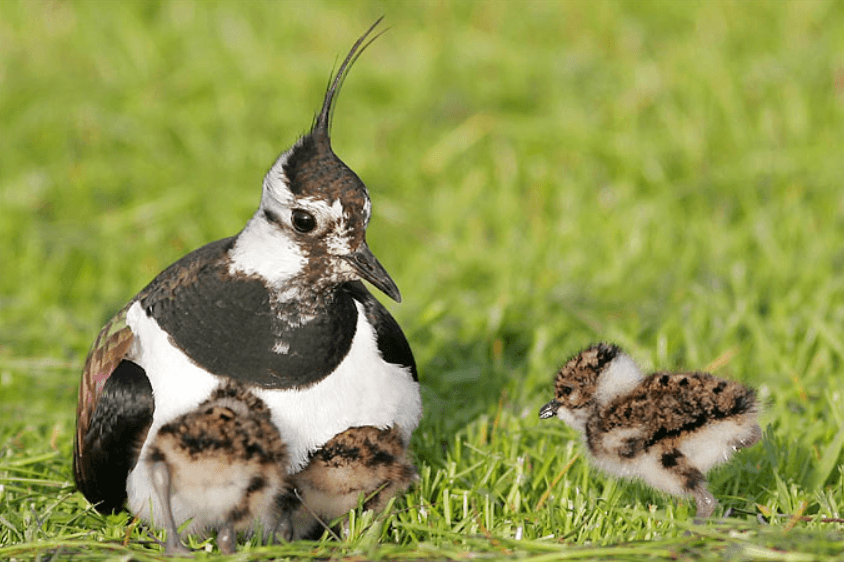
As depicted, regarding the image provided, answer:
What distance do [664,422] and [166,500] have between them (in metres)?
1.81

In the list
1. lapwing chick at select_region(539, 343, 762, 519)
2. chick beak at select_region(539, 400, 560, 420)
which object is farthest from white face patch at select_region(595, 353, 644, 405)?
chick beak at select_region(539, 400, 560, 420)

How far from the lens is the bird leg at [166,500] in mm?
4090

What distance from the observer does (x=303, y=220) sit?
4418mm

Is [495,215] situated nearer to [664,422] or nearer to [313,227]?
[313,227]

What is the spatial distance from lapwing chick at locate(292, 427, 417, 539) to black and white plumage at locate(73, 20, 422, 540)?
0.21 feet

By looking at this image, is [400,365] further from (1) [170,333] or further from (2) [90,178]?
(2) [90,178]

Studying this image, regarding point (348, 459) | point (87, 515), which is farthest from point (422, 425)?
point (87, 515)

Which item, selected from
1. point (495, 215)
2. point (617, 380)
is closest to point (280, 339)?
point (617, 380)

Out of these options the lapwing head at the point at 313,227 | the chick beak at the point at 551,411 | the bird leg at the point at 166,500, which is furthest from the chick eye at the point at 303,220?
the chick beak at the point at 551,411

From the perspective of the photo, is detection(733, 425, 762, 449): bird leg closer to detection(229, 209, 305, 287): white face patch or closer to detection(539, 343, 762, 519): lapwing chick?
detection(539, 343, 762, 519): lapwing chick

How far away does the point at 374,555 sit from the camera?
3.93 metres

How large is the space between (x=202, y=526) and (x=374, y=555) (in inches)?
30.4

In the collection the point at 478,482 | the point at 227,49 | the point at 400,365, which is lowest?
the point at 478,482

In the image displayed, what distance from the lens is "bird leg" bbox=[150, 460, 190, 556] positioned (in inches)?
161
